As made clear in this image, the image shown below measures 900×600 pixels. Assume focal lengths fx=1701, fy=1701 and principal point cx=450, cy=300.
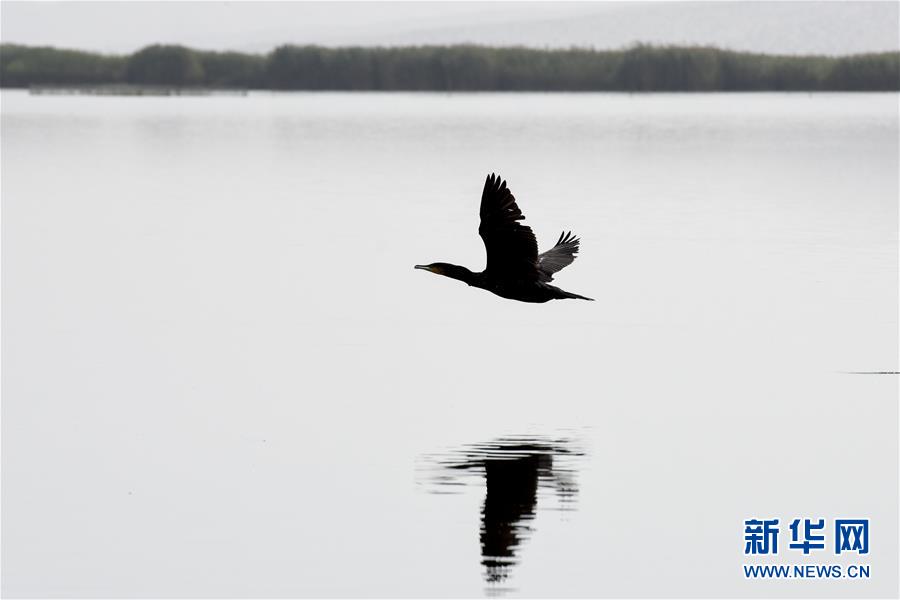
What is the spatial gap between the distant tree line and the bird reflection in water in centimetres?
10212

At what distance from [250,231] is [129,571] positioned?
17445 mm

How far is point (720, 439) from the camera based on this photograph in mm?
13500

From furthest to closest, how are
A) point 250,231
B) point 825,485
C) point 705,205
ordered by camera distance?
point 705,205, point 250,231, point 825,485

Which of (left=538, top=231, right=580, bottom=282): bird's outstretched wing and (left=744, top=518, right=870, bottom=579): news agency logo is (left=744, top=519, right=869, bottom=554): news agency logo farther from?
(left=538, top=231, right=580, bottom=282): bird's outstretched wing

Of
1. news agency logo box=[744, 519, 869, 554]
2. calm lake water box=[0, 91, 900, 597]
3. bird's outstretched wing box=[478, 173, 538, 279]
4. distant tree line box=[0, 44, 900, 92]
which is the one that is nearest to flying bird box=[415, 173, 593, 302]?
bird's outstretched wing box=[478, 173, 538, 279]

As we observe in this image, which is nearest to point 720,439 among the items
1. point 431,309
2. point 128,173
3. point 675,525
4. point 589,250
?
point 675,525

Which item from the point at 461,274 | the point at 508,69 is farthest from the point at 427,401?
the point at 508,69

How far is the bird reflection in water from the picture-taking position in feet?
35.7

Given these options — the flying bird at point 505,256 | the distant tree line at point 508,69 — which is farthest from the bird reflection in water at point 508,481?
the distant tree line at point 508,69

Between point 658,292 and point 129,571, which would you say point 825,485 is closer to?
point 129,571

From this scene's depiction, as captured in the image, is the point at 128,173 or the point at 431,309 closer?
the point at 431,309

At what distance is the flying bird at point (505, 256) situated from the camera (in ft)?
44.5

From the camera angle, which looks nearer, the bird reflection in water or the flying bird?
the bird reflection in water

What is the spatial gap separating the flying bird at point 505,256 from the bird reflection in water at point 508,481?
1616mm
